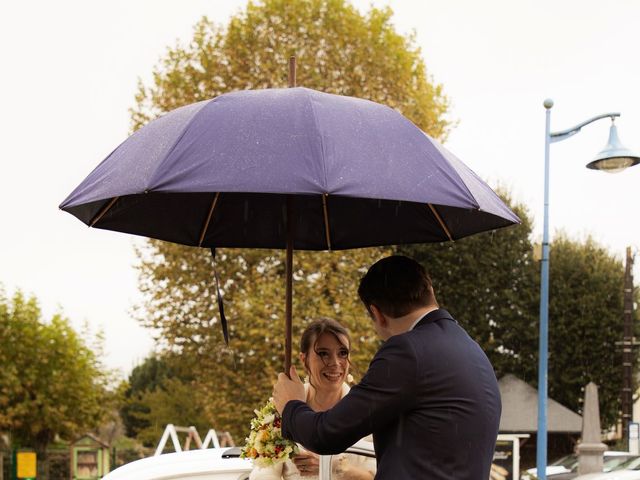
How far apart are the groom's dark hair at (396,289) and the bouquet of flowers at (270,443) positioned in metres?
1.20

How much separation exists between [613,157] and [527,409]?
14619mm

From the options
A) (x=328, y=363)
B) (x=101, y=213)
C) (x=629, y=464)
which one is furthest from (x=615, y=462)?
(x=101, y=213)

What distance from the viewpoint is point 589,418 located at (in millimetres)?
21734

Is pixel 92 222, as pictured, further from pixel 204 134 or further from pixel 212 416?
pixel 212 416

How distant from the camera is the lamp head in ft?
59.4

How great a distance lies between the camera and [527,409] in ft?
101

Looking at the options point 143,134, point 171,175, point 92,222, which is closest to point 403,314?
point 171,175

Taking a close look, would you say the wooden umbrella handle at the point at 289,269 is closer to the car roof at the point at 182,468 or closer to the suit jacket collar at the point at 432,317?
the car roof at the point at 182,468

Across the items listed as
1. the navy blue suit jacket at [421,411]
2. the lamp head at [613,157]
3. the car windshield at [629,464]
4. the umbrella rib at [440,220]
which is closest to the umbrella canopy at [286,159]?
the umbrella rib at [440,220]

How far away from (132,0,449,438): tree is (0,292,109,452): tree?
6666 mm

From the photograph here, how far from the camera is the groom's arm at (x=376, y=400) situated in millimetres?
3000

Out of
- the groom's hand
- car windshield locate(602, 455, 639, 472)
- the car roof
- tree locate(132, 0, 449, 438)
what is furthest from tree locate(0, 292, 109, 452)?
the groom's hand

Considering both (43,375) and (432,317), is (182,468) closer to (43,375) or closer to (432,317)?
(432,317)

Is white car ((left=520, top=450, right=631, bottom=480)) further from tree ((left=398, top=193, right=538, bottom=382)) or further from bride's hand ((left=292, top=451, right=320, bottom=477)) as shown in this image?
bride's hand ((left=292, top=451, right=320, bottom=477))
